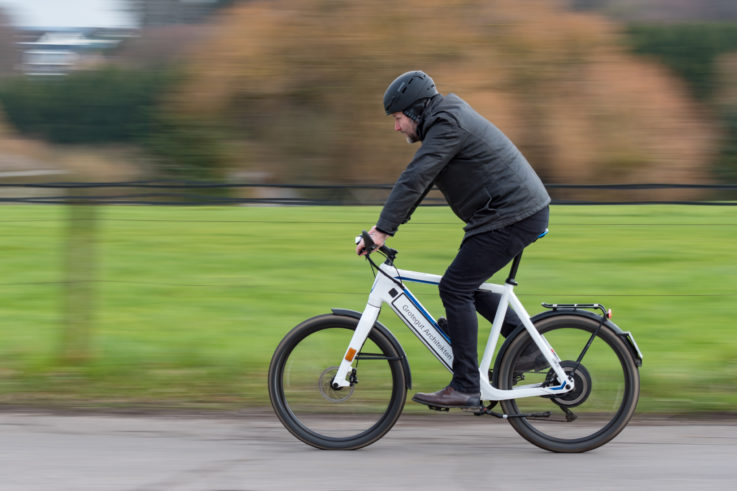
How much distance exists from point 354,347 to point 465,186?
0.98 m

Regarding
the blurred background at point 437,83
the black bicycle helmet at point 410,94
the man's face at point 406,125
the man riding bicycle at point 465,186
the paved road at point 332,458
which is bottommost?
the paved road at point 332,458

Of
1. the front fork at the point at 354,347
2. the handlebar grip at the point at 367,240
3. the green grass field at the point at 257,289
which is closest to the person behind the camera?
the handlebar grip at the point at 367,240

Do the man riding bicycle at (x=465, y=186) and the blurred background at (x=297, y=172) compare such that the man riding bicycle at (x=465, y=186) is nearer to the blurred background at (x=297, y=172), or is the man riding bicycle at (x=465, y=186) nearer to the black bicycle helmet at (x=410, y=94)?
the black bicycle helmet at (x=410, y=94)

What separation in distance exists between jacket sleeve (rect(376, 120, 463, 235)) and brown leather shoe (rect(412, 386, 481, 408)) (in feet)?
2.77

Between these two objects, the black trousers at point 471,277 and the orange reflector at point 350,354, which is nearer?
the black trousers at point 471,277

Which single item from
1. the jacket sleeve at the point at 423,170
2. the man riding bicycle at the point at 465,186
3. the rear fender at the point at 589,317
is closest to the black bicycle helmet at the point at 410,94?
the man riding bicycle at the point at 465,186

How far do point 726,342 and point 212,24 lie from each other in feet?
50.4

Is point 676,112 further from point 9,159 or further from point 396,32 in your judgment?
point 9,159

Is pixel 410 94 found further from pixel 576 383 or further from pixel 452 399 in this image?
pixel 576 383

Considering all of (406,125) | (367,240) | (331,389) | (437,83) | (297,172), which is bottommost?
(331,389)

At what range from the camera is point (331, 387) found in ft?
16.7

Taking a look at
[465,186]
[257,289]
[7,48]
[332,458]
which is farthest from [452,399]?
[7,48]

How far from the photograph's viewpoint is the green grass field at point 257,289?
5957mm

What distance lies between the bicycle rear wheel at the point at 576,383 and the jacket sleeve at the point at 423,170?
0.86 meters
